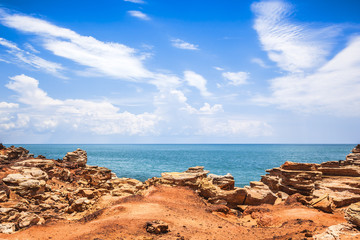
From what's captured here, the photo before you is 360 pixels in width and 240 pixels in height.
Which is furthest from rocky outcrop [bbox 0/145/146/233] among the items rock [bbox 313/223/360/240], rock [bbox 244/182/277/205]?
rock [bbox 313/223/360/240]

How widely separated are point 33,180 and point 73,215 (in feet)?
22.7

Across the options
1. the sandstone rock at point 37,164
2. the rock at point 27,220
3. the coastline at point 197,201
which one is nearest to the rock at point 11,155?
the sandstone rock at point 37,164

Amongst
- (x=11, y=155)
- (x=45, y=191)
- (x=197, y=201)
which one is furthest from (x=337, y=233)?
(x=11, y=155)

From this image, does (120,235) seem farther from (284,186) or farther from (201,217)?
(284,186)

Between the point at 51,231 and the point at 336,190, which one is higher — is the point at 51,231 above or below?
below

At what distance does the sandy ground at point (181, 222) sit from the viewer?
13.2 meters

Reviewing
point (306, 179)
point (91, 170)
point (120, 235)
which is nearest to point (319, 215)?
point (306, 179)

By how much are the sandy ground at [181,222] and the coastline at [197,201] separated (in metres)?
0.07

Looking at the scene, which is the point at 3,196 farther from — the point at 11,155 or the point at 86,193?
the point at 11,155

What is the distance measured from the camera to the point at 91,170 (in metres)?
36.8

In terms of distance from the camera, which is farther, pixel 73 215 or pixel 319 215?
pixel 73 215

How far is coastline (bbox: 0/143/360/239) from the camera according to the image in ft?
48.4

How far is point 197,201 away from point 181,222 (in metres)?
6.17

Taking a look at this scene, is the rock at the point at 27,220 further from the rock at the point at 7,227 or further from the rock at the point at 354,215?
the rock at the point at 354,215
